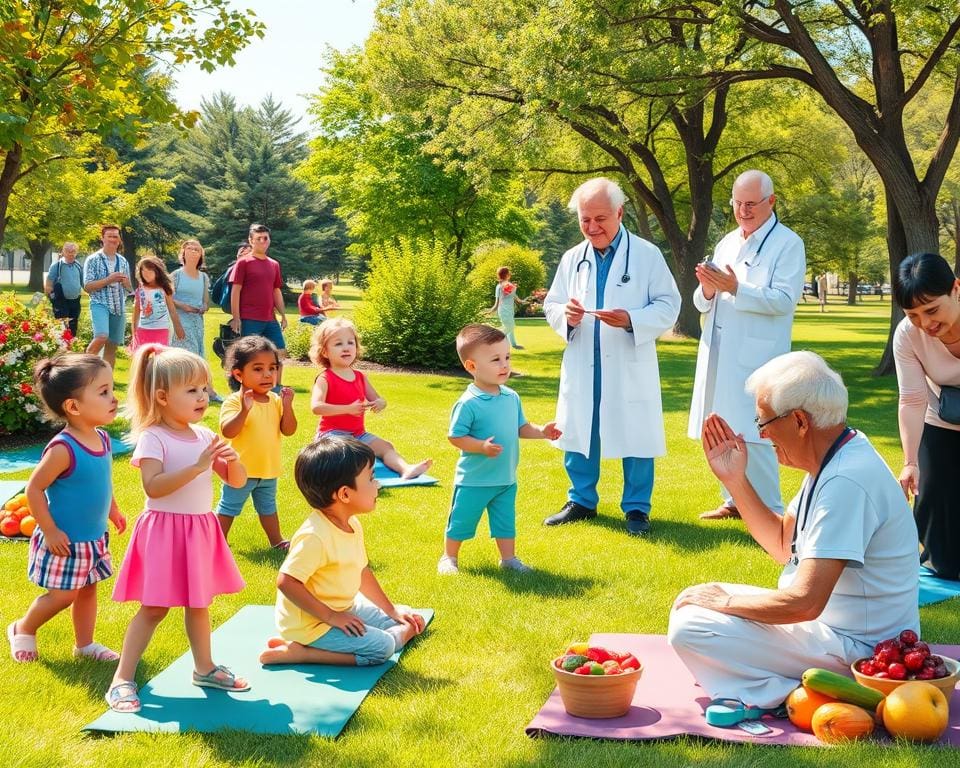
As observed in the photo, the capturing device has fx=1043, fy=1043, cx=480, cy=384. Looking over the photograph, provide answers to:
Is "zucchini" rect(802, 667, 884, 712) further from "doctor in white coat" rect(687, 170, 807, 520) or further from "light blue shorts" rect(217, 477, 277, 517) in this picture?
"light blue shorts" rect(217, 477, 277, 517)

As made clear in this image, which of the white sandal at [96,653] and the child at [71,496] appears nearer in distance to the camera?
the child at [71,496]

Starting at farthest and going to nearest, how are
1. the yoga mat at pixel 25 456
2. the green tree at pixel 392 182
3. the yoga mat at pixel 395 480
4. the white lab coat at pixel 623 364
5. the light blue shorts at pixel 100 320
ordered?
1. the green tree at pixel 392 182
2. the light blue shorts at pixel 100 320
3. the yoga mat at pixel 25 456
4. the yoga mat at pixel 395 480
5. the white lab coat at pixel 623 364

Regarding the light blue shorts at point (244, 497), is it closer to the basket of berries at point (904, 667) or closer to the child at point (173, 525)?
the child at point (173, 525)

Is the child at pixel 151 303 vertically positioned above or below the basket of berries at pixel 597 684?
above

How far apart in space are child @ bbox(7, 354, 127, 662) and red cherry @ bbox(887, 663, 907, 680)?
3474 millimetres

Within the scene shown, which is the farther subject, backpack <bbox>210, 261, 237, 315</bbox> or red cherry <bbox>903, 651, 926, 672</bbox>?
backpack <bbox>210, 261, 237, 315</bbox>

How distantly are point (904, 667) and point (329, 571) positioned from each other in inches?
99.1

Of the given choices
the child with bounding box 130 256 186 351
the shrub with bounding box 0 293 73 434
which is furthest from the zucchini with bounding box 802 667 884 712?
the child with bounding box 130 256 186 351

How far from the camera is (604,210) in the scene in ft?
24.9

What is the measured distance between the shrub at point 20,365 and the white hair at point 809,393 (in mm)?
8989

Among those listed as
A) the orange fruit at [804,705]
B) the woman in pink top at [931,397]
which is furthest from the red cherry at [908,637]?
the woman in pink top at [931,397]

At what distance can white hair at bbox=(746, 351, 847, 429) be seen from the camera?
13.1 ft

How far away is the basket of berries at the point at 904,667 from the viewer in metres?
3.98

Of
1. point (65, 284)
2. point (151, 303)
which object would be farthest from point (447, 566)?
point (65, 284)
